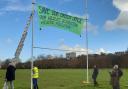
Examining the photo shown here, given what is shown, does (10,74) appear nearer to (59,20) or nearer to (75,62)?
(59,20)

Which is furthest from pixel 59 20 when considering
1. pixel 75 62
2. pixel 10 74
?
pixel 75 62

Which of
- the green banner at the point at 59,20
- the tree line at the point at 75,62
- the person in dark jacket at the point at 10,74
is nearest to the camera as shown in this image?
the person in dark jacket at the point at 10,74

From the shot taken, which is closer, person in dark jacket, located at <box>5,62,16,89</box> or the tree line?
person in dark jacket, located at <box>5,62,16,89</box>

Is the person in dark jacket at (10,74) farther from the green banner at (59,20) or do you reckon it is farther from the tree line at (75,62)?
the tree line at (75,62)

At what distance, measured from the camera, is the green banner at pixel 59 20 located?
3027 centimetres

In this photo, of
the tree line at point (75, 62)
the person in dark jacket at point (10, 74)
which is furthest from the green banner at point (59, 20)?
the tree line at point (75, 62)

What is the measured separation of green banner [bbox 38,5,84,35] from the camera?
30.3 metres

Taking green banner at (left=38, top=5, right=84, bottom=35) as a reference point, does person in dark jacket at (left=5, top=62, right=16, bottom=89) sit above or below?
below

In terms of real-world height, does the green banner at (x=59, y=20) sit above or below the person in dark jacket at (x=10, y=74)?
above

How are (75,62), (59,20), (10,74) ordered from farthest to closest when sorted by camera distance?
(75,62)
(59,20)
(10,74)

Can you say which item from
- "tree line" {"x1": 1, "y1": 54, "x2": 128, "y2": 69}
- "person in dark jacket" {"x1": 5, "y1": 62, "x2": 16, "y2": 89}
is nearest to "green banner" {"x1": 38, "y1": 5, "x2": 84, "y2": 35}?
"person in dark jacket" {"x1": 5, "y1": 62, "x2": 16, "y2": 89}

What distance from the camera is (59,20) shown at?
1277 inches

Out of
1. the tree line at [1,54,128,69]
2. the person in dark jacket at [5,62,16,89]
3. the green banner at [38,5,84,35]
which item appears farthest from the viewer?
the tree line at [1,54,128,69]

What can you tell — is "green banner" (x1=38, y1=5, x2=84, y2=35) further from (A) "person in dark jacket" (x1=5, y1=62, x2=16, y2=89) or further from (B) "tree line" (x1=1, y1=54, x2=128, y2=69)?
(B) "tree line" (x1=1, y1=54, x2=128, y2=69)
